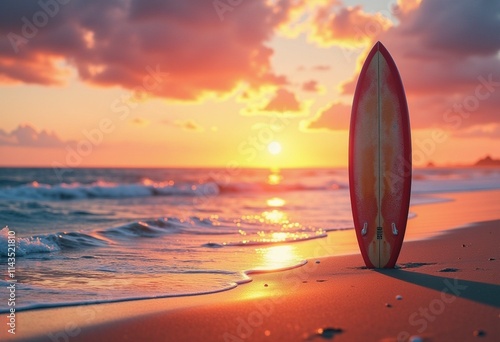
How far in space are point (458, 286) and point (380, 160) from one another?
1.85 m

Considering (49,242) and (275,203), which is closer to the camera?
(49,242)

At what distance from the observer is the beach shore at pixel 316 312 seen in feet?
11.5

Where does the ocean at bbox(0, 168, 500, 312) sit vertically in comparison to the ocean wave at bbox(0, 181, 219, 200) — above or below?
below

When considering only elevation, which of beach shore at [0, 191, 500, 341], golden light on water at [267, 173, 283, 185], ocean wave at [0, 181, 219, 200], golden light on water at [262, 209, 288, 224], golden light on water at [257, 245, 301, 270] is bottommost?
beach shore at [0, 191, 500, 341]

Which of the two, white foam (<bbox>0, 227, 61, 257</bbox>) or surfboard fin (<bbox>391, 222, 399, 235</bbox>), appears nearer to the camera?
surfboard fin (<bbox>391, 222, 399, 235</bbox>)

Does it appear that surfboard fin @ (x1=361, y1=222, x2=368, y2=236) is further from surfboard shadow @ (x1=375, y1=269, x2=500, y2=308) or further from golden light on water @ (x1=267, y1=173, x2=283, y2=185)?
golden light on water @ (x1=267, y1=173, x2=283, y2=185)

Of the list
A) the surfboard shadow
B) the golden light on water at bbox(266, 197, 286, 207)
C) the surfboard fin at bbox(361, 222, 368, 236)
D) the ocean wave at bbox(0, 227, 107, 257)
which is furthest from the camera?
the golden light on water at bbox(266, 197, 286, 207)

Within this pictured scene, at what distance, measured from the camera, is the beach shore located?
3492 mm

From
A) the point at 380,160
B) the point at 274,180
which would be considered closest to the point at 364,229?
the point at 380,160

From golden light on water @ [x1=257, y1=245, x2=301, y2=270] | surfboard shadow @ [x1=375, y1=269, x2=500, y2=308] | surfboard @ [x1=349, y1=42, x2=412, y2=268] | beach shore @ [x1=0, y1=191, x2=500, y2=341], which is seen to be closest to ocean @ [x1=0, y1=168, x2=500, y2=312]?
golden light on water @ [x1=257, y1=245, x2=301, y2=270]

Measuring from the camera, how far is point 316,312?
3934 mm

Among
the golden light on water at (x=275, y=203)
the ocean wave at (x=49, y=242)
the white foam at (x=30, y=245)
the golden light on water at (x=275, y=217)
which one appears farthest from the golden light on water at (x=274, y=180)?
the white foam at (x=30, y=245)

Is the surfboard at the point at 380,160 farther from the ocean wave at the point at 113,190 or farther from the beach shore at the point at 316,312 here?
the ocean wave at the point at 113,190

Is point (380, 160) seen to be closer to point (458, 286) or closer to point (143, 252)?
point (458, 286)
